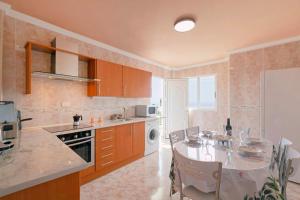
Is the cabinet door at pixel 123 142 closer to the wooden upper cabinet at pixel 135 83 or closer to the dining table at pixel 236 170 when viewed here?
the wooden upper cabinet at pixel 135 83

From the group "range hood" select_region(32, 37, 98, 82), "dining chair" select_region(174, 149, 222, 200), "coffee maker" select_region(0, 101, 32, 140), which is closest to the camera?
"dining chair" select_region(174, 149, 222, 200)

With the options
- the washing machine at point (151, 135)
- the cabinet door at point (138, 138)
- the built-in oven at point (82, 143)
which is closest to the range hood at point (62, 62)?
the built-in oven at point (82, 143)

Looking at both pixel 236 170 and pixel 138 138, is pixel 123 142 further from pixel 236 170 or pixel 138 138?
pixel 236 170

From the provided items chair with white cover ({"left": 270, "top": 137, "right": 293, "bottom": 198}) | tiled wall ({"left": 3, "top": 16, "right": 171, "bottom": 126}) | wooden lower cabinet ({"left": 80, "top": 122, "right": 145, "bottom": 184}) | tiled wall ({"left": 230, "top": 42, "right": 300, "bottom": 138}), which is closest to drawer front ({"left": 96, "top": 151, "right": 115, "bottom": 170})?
wooden lower cabinet ({"left": 80, "top": 122, "right": 145, "bottom": 184})

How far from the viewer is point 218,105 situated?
4.58 m

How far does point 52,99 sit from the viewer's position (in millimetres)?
2609

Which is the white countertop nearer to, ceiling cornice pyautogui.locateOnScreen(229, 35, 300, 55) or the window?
ceiling cornice pyautogui.locateOnScreen(229, 35, 300, 55)

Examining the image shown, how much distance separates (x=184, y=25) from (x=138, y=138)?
8.03ft

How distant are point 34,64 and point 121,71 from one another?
1.54 meters

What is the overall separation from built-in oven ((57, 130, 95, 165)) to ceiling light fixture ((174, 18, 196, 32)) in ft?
7.26

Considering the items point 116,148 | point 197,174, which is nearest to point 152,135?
point 116,148

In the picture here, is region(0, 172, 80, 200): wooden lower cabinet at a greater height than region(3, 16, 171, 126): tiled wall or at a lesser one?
lesser

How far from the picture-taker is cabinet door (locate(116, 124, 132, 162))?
306 centimetres

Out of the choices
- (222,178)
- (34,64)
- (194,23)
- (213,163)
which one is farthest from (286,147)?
(34,64)
